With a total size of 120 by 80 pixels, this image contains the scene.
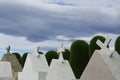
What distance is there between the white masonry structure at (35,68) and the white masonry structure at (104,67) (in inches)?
Answer: 227

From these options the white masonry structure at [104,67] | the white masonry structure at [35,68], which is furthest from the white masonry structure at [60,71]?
the white masonry structure at [104,67]

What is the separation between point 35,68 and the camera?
663 inches

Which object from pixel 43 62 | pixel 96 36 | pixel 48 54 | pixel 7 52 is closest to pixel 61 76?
pixel 43 62

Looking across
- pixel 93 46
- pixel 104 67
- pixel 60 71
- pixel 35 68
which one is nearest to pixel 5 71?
pixel 35 68

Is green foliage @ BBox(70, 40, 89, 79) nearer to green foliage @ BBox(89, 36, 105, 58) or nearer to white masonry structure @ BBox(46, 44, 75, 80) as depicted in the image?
green foliage @ BBox(89, 36, 105, 58)

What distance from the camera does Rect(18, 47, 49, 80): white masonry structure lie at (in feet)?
53.2

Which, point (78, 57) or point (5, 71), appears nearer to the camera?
point (5, 71)

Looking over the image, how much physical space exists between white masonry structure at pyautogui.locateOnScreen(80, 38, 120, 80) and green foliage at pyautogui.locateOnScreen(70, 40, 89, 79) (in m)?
11.7

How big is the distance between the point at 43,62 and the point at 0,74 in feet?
13.2

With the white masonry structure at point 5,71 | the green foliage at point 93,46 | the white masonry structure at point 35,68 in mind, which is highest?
the green foliage at point 93,46

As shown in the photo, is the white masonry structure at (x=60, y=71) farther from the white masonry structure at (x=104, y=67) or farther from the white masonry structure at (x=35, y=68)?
the white masonry structure at (x=104, y=67)

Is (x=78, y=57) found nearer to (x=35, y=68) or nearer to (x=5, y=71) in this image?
(x=5, y=71)

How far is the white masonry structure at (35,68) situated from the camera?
16.2 m

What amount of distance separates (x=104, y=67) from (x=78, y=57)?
12.7m
